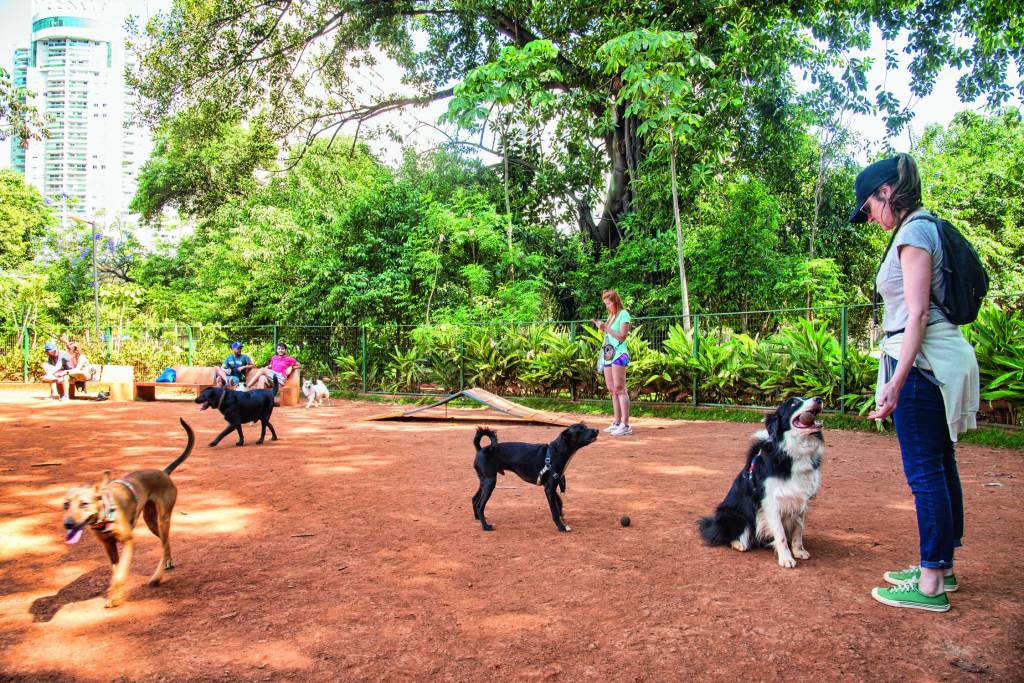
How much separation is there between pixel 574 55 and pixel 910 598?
17.0 m

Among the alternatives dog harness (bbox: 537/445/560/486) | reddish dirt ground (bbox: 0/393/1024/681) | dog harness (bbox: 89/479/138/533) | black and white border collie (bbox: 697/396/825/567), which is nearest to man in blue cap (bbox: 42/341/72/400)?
reddish dirt ground (bbox: 0/393/1024/681)

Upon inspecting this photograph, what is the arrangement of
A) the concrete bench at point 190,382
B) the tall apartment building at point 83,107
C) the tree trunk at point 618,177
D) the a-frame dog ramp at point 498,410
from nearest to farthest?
the a-frame dog ramp at point 498,410
the concrete bench at point 190,382
the tree trunk at point 618,177
the tall apartment building at point 83,107

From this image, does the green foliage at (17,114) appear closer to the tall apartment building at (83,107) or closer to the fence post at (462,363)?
the fence post at (462,363)

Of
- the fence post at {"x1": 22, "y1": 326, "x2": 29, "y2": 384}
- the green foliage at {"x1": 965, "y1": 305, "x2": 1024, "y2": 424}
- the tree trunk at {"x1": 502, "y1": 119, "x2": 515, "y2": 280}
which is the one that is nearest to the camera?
the green foliage at {"x1": 965, "y1": 305, "x2": 1024, "y2": 424}

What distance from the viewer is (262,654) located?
8.60 feet

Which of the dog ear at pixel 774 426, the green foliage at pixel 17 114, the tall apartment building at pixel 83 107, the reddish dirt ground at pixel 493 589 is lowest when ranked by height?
the reddish dirt ground at pixel 493 589

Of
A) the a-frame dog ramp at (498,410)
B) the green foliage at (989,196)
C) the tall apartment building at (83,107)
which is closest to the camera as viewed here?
the a-frame dog ramp at (498,410)

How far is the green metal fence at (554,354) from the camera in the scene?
10.4 meters

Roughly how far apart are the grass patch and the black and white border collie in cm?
587

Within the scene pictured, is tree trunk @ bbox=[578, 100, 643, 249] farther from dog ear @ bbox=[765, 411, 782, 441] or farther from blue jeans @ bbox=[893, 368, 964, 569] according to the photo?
blue jeans @ bbox=[893, 368, 964, 569]

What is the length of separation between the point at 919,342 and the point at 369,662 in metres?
2.63

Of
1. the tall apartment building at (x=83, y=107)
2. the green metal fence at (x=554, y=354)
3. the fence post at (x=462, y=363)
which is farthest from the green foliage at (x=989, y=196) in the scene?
the tall apartment building at (x=83, y=107)

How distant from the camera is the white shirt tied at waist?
279 cm

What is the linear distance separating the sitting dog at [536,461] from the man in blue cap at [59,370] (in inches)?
592
